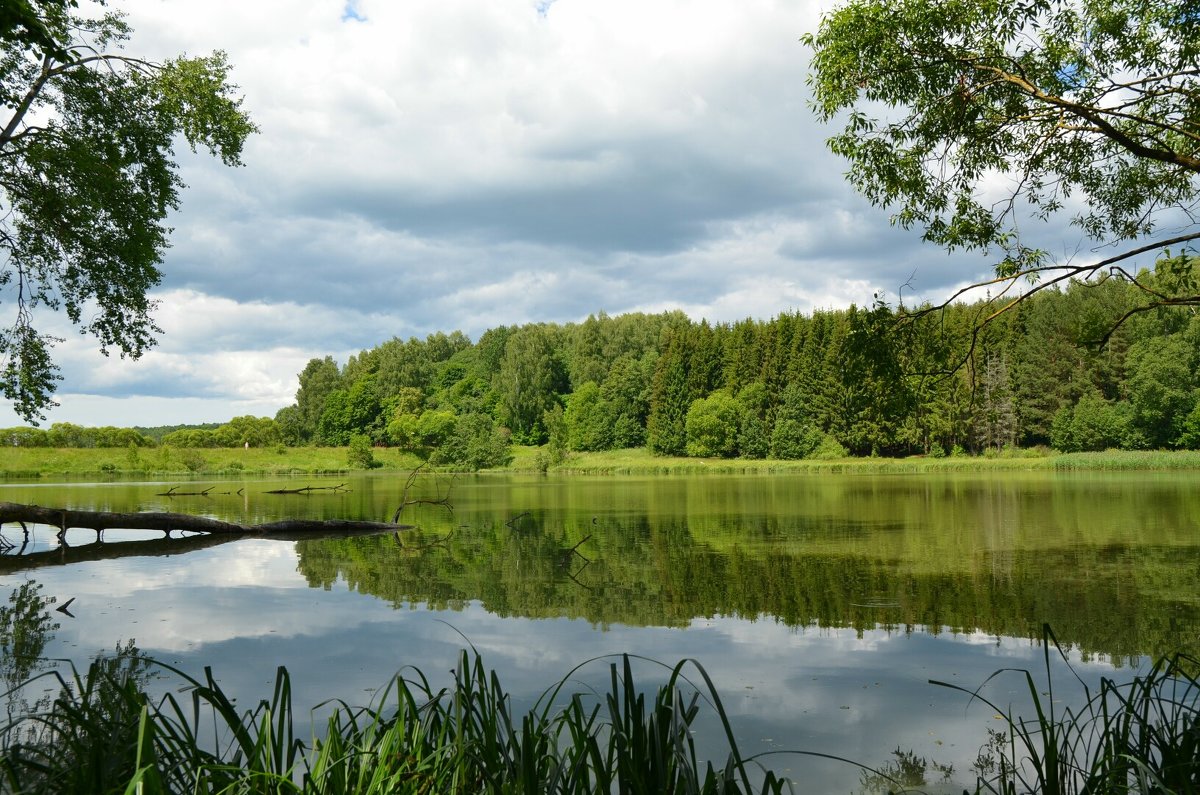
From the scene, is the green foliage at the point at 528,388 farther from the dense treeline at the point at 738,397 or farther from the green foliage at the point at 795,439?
the green foliage at the point at 795,439

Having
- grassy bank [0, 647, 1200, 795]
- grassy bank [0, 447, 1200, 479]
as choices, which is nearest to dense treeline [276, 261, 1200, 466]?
grassy bank [0, 447, 1200, 479]

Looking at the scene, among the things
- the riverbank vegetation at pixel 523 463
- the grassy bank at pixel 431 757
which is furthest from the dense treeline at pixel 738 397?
the grassy bank at pixel 431 757

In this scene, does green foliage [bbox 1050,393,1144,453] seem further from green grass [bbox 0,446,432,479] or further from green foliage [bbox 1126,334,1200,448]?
green grass [bbox 0,446,432,479]

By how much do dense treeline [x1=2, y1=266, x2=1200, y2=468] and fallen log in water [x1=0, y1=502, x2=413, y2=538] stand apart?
33047 mm

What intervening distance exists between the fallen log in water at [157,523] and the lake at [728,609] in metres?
0.46

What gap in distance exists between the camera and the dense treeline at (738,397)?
6178 centimetres

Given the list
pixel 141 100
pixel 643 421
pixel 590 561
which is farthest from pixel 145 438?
pixel 590 561

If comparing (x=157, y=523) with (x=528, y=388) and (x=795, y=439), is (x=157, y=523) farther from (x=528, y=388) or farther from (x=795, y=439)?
(x=528, y=388)

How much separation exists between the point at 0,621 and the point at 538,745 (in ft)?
28.1

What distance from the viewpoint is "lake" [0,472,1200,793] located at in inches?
245

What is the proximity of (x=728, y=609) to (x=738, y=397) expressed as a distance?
6559 centimetres

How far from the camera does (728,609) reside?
9742 millimetres

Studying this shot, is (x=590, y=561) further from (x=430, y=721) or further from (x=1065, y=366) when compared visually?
(x=1065, y=366)

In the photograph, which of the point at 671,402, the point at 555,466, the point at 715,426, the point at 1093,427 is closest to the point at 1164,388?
the point at 1093,427
